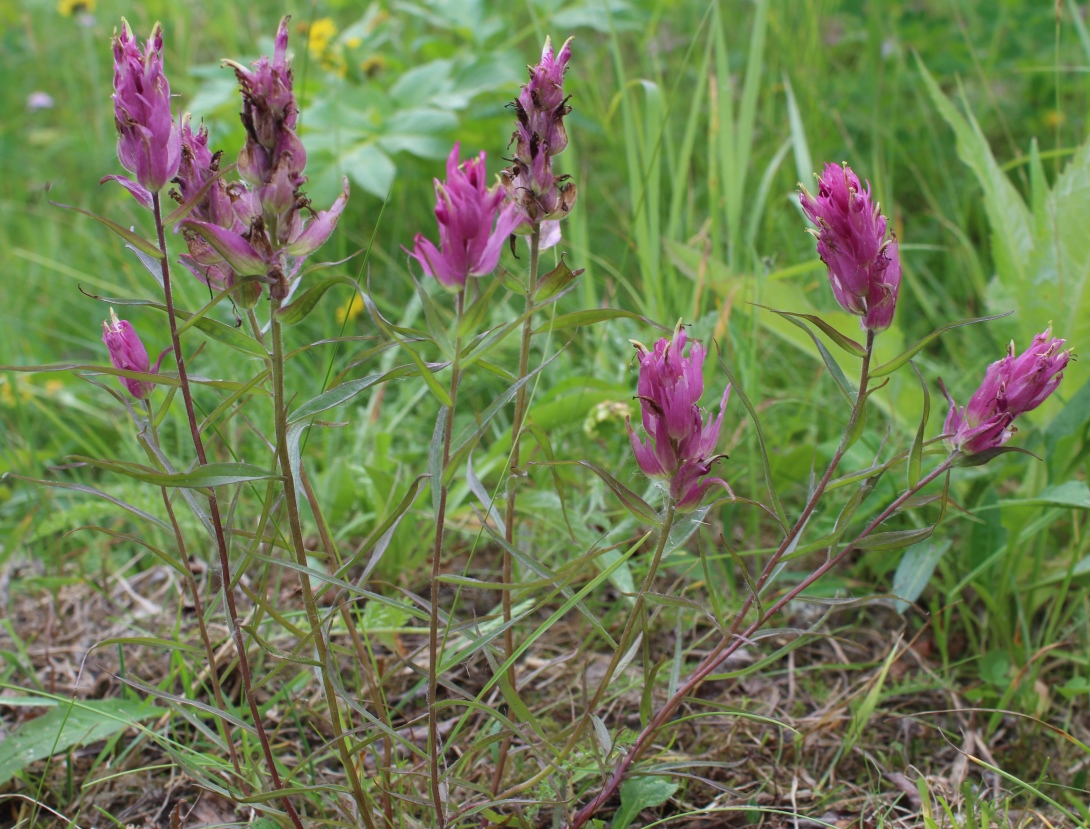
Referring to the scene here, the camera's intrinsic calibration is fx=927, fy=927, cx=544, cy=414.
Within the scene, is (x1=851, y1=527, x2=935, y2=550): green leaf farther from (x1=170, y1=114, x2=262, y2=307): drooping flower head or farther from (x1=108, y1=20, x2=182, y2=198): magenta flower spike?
(x1=108, y1=20, x2=182, y2=198): magenta flower spike

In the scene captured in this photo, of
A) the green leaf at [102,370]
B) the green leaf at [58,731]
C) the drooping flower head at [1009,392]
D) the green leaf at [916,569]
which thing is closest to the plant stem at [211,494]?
the green leaf at [102,370]

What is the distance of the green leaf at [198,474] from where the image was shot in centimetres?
84

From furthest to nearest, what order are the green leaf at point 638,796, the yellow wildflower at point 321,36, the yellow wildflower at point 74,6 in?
the yellow wildflower at point 74,6, the yellow wildflower at point 321,36, the green leaf at point 638,796

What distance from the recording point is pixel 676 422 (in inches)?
37.2

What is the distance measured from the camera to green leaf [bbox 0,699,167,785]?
1.41m

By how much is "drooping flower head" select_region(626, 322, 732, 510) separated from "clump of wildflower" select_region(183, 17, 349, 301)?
35cm

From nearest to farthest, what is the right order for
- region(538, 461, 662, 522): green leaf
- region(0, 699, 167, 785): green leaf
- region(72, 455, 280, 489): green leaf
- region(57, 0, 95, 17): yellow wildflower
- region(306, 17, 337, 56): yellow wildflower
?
region(72, 455, 280, 489): green leaf < region(538, 461, 662, 522): green leaf < region(0, 699, 167, 785): green leaf < region(306, 17, 337, 56): yellow wildflower < region(57, 0, 95, 17): yellow wildflower

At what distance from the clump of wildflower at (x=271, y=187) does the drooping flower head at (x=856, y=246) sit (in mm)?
500

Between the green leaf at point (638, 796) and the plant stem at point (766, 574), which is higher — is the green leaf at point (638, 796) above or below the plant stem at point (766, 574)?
below

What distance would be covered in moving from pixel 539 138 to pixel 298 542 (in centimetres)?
52

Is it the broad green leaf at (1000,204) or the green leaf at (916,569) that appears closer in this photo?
the green leaf at (916,569)

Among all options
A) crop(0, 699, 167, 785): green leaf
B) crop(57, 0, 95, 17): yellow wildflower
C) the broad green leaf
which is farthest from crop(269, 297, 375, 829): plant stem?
crop(57, 0, 95, 17): yellow wildflower

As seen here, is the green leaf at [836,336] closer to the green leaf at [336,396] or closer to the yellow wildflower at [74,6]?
the green leaf at [336,396]

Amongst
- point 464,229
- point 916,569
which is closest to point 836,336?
point 464,229
